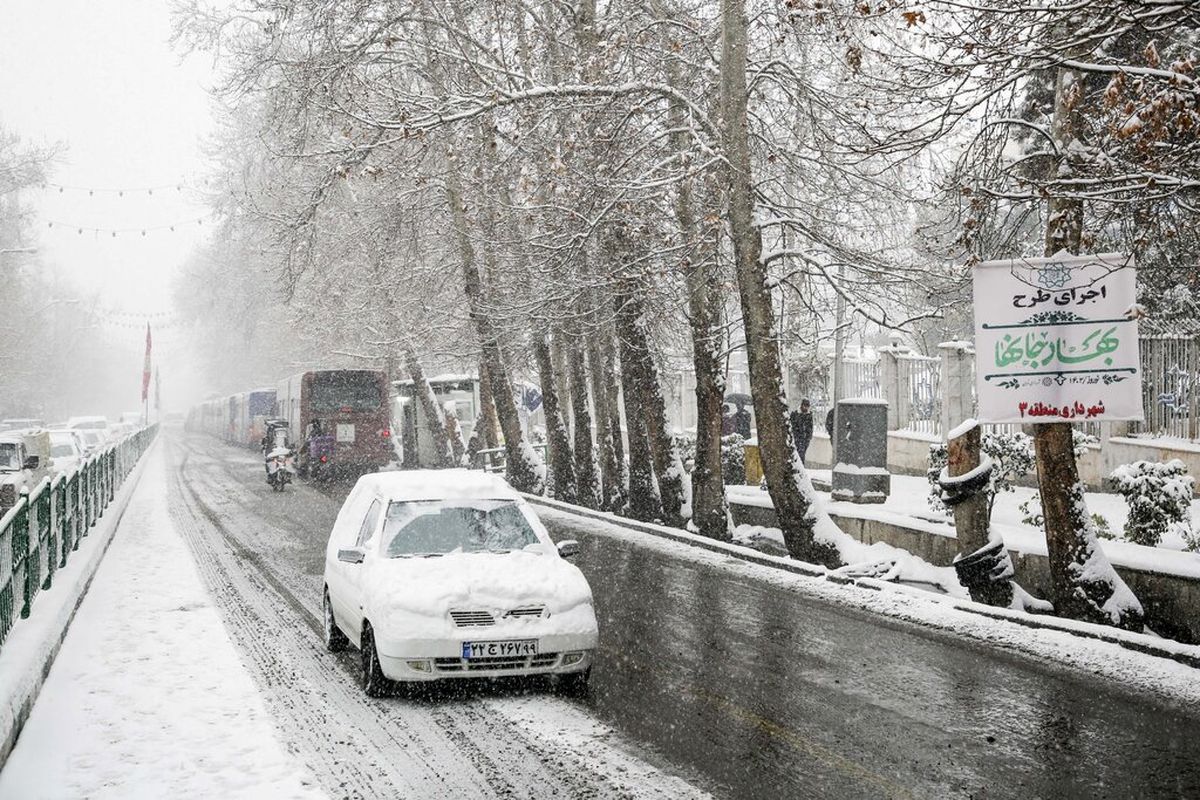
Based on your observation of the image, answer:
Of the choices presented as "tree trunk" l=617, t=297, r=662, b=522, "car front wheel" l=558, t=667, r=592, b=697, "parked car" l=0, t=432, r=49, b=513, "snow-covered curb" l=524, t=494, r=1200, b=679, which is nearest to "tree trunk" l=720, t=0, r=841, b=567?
"snow-covered curb" l=524, t=494, r=1200, b=679

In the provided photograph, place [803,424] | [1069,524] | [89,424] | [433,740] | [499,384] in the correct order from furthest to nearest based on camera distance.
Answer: [89,424] → [499,384] → [803,424] → [1069,524] → [433,740]

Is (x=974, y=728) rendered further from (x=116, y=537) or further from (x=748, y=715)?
(x=116, y=537)

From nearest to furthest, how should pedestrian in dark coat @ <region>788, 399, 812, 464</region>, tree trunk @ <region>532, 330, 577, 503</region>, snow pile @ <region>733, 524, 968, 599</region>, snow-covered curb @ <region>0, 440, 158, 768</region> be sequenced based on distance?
1. snow-covered curb @ <region>0, 440, 158, 768</region>
2. snow pile @ <region>733, 524, 968, 599</region>
3. pedestrian in dark coat @ <region>788, 399, 812, 464</region>
4. tree trunk @ <region>532, 330, 577, 503</region>

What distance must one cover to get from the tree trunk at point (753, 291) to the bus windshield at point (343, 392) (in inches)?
891

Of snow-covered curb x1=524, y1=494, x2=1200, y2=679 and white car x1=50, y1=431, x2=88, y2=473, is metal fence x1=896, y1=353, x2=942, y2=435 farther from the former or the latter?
white car x1=50, y1=431, x2=88, y2=473

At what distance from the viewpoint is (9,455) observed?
2222 centimetres

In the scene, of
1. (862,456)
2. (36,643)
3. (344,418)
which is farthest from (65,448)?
(36,643)

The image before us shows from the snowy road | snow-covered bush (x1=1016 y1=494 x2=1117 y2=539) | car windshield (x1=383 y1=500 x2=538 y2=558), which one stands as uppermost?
car windshield (x1=383 y1=500 x2=538 y2=558)

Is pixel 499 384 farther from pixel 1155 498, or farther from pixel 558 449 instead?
pixel 1155 498

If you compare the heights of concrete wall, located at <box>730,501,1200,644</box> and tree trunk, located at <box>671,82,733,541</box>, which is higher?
tree trunk, located at <box>671,82,733,541</box>

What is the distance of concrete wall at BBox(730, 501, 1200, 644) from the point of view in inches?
380

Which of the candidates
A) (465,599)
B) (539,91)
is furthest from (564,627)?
(539,91)

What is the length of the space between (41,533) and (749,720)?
7757 millimetres

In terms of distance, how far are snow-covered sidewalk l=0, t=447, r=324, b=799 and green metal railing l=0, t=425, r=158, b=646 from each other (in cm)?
61
